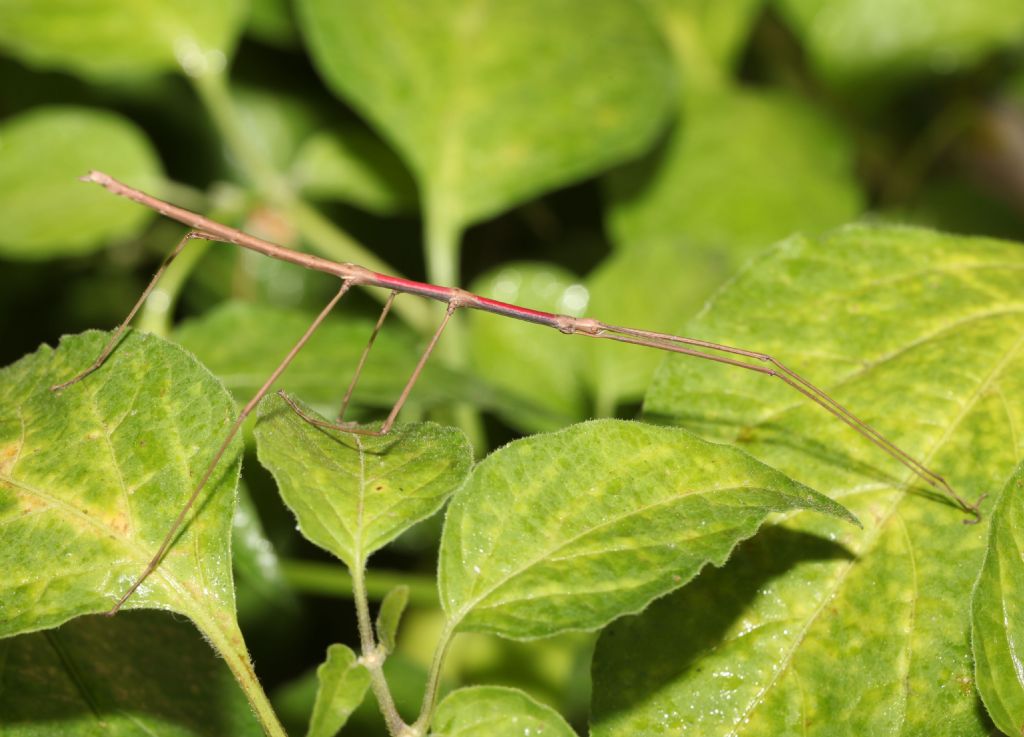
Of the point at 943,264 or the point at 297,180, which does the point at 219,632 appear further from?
the point at 297,180

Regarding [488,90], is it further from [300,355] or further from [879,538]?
[879,538]

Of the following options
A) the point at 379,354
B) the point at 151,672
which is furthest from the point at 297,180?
the point at 151,672

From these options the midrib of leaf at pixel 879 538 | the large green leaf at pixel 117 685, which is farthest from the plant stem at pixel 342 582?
the midrib of leaf at pixel 879 538

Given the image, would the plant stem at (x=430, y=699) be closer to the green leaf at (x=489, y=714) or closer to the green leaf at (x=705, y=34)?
the green leaf at (x=489, y=714)

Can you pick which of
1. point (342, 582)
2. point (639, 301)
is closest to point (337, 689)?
point (342, 582)

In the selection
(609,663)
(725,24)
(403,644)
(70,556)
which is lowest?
(403,644)

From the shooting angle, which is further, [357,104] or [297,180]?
[297,180]
